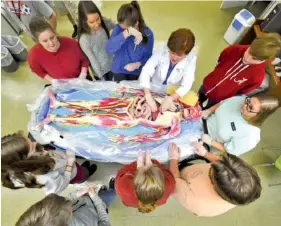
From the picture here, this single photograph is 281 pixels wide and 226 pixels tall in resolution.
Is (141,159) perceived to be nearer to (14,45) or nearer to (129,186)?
(129,186)

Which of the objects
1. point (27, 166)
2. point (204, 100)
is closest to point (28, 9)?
point (27, 166)

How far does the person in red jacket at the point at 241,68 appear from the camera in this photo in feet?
5.19

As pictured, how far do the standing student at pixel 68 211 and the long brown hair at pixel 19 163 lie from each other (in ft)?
0.84

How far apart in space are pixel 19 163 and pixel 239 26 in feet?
8.67

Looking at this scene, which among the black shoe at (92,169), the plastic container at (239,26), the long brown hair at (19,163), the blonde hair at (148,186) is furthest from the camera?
the plastic container at (239,26)

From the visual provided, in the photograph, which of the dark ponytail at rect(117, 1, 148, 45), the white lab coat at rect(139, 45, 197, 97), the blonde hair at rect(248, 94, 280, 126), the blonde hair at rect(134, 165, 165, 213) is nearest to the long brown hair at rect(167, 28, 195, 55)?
the white lab coat at rect(139, 45, 197, 97)

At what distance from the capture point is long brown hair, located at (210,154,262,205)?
1198mm

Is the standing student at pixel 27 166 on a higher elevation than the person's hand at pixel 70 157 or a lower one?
higher

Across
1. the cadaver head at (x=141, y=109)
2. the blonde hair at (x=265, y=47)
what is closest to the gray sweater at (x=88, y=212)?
the cadaver head at (x=141, y=109)

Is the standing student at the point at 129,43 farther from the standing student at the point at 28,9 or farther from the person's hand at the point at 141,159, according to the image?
the standing student at the point at 28,9

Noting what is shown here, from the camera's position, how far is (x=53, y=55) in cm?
186

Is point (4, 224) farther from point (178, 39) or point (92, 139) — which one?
point (178, 39)

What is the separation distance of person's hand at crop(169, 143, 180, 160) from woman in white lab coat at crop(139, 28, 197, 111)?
0.92 ft

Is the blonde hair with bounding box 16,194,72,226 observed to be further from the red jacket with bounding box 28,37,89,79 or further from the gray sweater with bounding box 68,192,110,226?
the red jacket with bounding box 28,37,89,79
